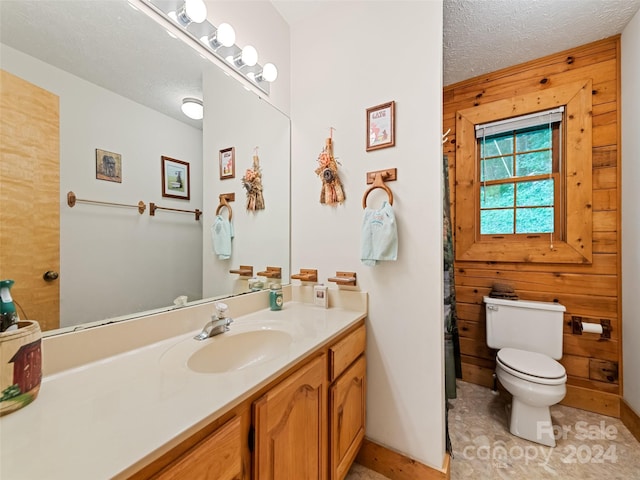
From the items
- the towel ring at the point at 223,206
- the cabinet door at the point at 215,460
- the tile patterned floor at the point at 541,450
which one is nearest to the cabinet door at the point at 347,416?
the tile patterned floor at the point at 541,450

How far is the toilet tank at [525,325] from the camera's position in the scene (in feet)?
5.79

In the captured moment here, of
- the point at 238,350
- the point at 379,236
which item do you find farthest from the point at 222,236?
the point at 379,236

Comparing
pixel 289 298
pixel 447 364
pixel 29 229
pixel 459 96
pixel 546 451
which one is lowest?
pixel 546 451

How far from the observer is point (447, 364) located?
148 centimetres

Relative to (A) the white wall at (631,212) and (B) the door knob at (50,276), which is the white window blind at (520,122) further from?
(B) the door knob at (50,276)

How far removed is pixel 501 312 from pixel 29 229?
2.53 m

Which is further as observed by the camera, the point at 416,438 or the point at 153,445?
the point at 416,438

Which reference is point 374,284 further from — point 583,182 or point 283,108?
point 583,182

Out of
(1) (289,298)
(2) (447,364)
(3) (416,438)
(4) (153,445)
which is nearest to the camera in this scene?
(4) (153,445)

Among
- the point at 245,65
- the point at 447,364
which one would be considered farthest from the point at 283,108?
the point at 447,364

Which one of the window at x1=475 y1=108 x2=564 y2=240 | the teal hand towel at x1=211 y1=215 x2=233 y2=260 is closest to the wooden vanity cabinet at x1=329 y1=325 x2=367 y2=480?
the teal hand towel at x1=211 y1=215 x2=233 y2=260

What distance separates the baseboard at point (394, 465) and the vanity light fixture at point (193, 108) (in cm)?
182

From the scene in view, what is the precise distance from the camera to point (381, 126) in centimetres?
135

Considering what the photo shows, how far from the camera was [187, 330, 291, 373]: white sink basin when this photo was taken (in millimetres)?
957
